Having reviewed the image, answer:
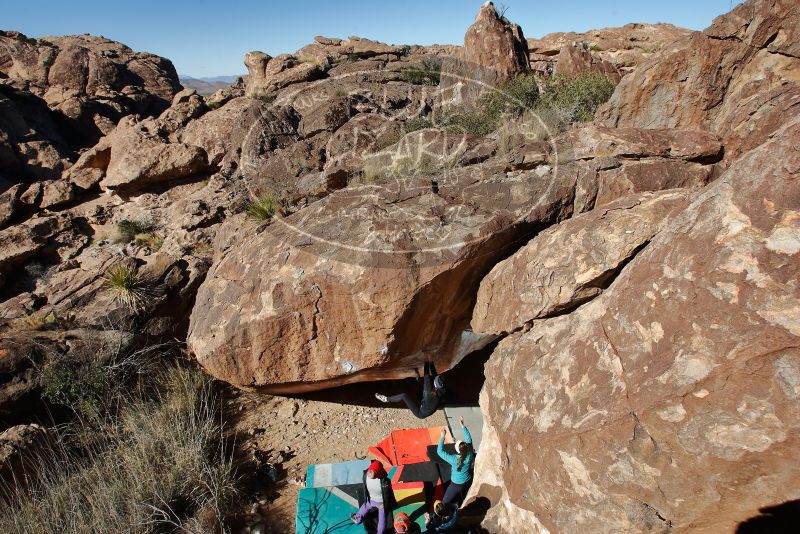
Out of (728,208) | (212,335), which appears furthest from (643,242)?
(212,335)

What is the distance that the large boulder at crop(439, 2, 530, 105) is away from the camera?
12.0m

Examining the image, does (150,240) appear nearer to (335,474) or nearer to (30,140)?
(335,474)

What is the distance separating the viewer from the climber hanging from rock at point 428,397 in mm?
5902

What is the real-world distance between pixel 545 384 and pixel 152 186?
474 inches

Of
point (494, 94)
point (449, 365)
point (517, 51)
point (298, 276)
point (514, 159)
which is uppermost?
point (517, 51)

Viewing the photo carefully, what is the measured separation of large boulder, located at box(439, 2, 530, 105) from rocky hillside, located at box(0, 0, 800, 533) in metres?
0.25

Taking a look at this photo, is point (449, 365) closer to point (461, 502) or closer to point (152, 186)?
point (461, 502)

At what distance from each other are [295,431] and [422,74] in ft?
42.4

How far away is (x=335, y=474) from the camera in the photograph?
5.55 meters

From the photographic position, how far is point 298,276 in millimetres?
5211

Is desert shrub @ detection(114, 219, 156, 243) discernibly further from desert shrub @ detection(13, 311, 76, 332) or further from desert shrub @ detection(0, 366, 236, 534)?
desert shrub @ detection(0, 366, 236, 534)

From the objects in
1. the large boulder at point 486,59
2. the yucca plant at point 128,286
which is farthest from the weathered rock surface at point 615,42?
the yucca plant at point 128,286

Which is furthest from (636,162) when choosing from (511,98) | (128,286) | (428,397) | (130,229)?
(130,229)

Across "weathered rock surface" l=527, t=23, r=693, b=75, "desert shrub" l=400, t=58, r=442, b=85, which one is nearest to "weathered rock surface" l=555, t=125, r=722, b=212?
"weathered rock surface" l=527, t=23, r=693, b=75
